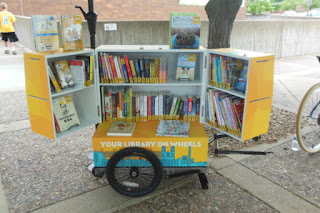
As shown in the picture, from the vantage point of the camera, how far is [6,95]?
6.49m

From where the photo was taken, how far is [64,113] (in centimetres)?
314

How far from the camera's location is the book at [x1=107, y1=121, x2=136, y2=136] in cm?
308

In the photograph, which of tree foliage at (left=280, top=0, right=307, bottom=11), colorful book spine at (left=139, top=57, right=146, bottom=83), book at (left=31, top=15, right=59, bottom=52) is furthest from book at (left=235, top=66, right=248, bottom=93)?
tree foliage at (left=280, top=0, right=307, bottom=11)

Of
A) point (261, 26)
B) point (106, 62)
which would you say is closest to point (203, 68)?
point (106, 62)

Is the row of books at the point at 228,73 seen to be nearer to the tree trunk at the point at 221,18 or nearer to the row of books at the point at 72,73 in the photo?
the row of books at the point at 72,73

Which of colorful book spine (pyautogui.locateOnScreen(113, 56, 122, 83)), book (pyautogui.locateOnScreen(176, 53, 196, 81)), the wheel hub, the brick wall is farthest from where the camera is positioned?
the brick wall

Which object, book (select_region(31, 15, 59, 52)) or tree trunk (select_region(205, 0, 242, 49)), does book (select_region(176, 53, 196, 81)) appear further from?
tree trunk (select_region(205, 0, 242, 49))

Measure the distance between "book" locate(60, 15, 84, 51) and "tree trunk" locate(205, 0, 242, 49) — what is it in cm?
263

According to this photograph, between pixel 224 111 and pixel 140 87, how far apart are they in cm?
110

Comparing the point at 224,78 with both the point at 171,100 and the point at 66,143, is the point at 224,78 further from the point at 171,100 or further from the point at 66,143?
the point at 66,143

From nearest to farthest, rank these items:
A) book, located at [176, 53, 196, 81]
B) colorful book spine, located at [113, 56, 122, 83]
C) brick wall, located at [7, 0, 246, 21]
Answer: colorful book spine, located at [113, 56, 122, 83], book, located at [176, 53, 196, 81], brick wall, located at [7, 0, 246, 21]

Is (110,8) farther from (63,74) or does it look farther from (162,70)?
(63,74)

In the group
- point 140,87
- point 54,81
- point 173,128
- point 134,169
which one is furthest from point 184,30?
point 134,169

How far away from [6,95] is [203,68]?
510cm
